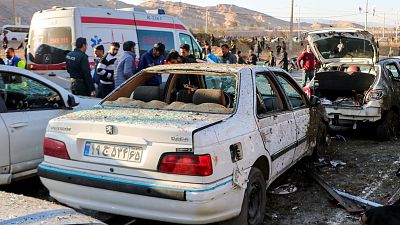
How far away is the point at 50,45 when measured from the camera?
34.6 feet

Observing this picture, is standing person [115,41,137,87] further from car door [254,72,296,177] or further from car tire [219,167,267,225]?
car tire [219,167,267,225]

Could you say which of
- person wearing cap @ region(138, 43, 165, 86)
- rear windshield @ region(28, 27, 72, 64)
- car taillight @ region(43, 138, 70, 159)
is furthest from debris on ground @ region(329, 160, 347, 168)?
rear windshield @ region(28, 27, 72, 64)

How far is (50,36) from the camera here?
10523mm

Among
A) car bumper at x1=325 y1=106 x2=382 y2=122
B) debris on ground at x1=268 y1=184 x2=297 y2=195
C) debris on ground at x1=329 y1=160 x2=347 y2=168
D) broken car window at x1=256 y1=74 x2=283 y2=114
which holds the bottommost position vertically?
debris on ground at x1=329 y1=160 x2=347 y2=168

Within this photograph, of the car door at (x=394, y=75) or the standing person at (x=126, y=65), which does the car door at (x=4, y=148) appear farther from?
the car door at (x=394, y=75)

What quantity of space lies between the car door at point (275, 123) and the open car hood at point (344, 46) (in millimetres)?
4732

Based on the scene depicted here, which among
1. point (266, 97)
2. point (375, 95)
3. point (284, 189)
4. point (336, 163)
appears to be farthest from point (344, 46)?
point (266, 97)

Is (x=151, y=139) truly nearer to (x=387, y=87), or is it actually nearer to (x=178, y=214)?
(x=178, y=214)

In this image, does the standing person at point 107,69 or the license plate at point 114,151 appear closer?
the license plate at point 114,151

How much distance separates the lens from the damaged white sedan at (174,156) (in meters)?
3.28

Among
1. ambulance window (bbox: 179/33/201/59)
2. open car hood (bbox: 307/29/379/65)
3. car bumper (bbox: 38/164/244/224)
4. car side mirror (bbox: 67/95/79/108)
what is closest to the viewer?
car bumper (bbox: 38/164/244/224)

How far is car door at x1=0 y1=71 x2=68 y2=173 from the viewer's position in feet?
15.1

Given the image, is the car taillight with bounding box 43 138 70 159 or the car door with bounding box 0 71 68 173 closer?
the car taillight with bounding box 43 138 70 159

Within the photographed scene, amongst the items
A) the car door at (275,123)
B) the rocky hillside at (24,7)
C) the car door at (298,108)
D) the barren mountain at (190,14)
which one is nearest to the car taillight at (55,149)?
the car door at (275,123)
